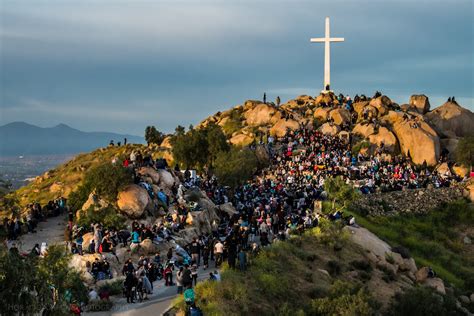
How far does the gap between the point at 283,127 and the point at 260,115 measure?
10011mm

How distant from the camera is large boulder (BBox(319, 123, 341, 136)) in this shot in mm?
72875

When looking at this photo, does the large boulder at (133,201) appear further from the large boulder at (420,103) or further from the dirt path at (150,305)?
the large boulder at (420,103)

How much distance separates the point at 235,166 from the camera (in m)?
57.2

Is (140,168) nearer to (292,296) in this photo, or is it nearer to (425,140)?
(292,296)

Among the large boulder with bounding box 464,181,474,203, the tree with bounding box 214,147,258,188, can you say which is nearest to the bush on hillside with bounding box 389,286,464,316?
the tree with bounding box 214,147,258,188

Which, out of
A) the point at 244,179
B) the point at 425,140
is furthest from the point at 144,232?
the point at 425,140

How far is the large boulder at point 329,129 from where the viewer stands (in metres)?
72.9

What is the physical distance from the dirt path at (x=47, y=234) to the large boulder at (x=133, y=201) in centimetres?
453

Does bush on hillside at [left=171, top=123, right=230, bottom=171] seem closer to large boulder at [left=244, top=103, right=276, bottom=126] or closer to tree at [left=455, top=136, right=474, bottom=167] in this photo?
large boulder at [left=244, top=103, right=276, bottom=126]

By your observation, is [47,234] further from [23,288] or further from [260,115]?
[260,115]

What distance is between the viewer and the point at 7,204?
1648cm

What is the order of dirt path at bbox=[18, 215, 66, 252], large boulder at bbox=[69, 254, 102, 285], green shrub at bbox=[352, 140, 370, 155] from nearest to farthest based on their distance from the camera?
large boulder at bbox=[69, 254, 102, 285] < dirt path at bbox=[18, 215, 66, 252] < green shrub at bbox=[352, 140, 370, 155]

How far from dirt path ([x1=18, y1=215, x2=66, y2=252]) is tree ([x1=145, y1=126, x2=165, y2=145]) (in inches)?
1764

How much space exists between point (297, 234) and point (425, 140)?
128 ft
